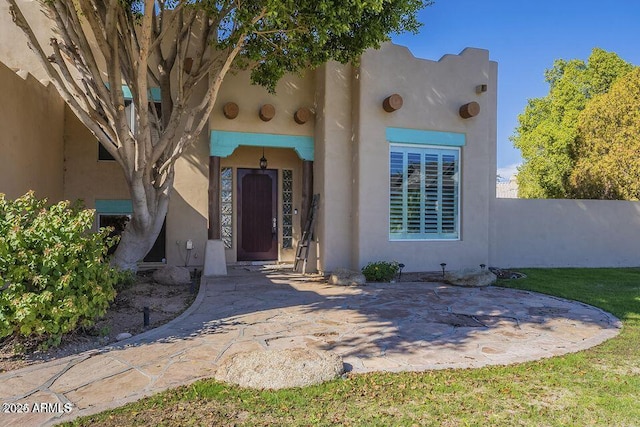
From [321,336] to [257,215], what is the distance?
21.3 ft

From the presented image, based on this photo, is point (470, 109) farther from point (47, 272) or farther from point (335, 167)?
point (47, 272)

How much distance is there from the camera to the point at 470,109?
9945 millimetres

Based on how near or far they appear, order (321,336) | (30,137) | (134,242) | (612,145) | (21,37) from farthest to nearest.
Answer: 1. (612,145)
2. (21,37)
3. (30,137)
4. (134,242)
5. (321,336)

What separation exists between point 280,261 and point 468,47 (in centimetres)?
708

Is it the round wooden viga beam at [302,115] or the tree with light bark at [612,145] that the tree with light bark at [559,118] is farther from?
the round wooden viga beam at [302,115]

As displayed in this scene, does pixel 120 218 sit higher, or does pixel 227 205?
pixel 227 205

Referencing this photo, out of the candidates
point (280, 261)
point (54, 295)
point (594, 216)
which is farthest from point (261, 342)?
point (594, 216)

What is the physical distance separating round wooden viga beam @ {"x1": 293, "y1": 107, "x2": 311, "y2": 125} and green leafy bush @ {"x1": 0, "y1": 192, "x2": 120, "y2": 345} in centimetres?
597

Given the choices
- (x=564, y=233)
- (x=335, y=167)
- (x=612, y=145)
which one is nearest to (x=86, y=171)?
(x=335, y=167)

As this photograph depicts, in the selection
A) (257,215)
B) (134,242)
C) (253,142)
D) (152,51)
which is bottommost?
(134,242)

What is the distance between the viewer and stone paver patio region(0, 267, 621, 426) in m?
3.62

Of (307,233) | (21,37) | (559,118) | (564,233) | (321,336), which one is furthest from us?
(559,118)

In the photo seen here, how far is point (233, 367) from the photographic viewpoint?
383 centimetres

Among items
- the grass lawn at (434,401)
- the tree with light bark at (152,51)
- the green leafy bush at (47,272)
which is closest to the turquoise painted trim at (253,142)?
the tree with light bark at (152,51)
